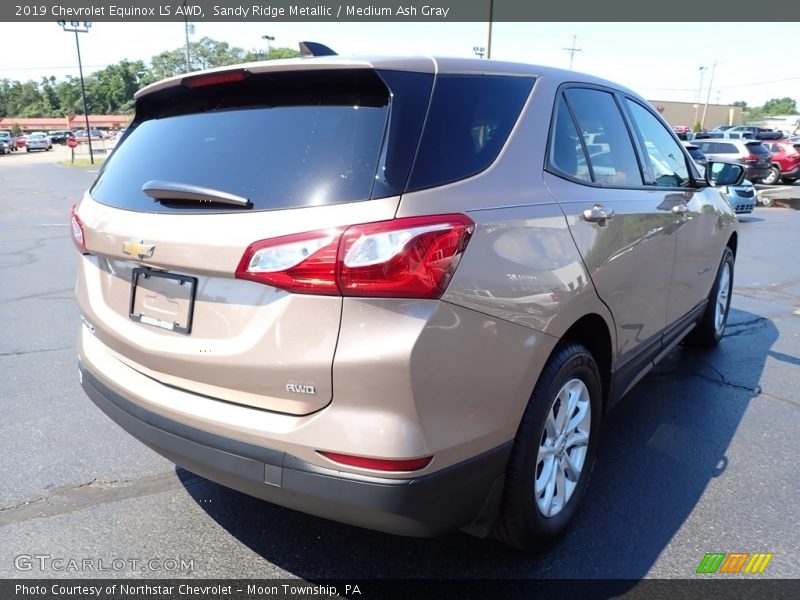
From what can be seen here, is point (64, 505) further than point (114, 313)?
Yes

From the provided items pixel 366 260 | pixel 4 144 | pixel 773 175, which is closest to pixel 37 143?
pixel 4 144

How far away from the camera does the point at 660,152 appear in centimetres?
377

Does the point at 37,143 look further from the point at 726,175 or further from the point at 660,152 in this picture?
the point at 660,152

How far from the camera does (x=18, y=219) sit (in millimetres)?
12789

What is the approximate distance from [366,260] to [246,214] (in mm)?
440

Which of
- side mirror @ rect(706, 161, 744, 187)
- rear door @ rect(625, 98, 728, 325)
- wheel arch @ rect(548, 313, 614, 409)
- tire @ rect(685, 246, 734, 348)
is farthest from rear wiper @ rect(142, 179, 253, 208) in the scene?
tire @ rect(685, 246, 734, 348)

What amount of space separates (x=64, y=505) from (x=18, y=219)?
12.1 metres

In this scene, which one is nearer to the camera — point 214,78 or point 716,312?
point 214,78

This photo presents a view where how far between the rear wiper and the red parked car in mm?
24421

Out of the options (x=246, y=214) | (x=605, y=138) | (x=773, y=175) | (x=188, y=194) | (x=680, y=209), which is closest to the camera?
(x=246, y=214)

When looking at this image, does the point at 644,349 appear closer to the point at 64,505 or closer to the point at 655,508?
the point at 655,508

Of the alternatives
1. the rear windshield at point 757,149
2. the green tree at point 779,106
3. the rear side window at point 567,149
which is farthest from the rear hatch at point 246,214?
the green tree at point 779,106

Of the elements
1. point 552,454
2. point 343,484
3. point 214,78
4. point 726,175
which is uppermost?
point 214,78
